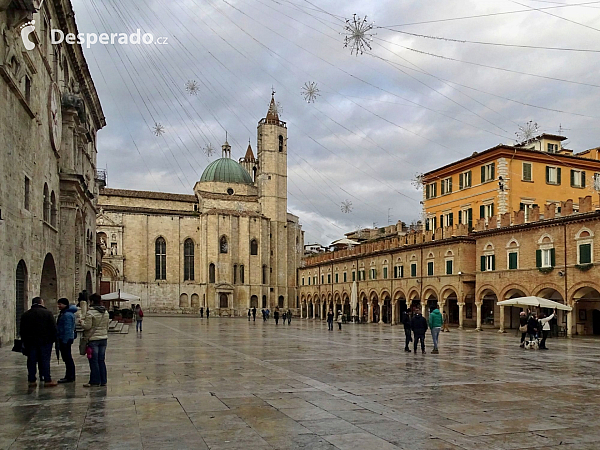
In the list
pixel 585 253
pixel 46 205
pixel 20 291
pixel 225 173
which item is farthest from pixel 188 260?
pixel 20 291

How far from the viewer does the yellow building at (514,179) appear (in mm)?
40938

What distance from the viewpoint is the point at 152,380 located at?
40.2ft

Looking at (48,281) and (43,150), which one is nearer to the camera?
(43,150)

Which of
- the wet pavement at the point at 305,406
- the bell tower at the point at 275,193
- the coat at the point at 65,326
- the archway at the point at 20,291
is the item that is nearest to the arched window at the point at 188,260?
the bell tower at the point at 275,193

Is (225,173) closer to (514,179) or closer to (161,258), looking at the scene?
(161,258)

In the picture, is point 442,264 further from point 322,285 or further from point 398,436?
point 398,436

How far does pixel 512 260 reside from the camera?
36.6 m

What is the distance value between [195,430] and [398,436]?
260cm

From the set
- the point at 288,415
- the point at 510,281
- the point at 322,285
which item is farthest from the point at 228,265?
the point at 288,415

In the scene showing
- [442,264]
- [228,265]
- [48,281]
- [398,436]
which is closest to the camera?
[398,436]

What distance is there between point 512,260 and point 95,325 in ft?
101

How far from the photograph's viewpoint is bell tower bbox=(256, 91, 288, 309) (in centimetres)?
8775

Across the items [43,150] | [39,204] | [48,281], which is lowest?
[48,281]

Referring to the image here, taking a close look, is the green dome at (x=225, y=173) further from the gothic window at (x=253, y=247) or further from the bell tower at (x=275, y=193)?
the gothic window at (x=253, y=247)
